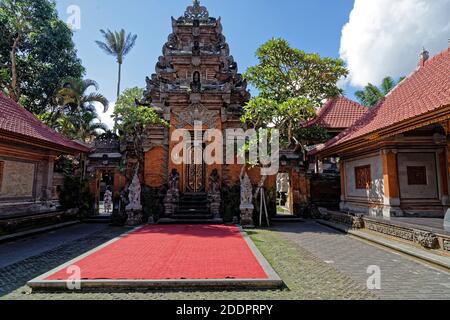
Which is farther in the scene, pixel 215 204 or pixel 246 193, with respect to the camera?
pixel 215 204

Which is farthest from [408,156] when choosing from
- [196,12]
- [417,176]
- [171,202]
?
[196,12]

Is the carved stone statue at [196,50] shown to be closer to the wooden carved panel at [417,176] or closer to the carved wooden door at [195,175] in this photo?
the carved wooden door at [195,175]

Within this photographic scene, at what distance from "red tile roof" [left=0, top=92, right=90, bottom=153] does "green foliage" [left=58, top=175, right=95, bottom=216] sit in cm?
203

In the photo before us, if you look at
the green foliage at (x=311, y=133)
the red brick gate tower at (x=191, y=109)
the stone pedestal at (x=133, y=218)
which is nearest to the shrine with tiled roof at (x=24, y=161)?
the stone pedestal at (x=133, y=218)

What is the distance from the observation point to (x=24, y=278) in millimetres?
5125

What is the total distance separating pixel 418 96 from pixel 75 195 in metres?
15.0

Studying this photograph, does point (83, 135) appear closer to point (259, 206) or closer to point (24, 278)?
point (259, 206)

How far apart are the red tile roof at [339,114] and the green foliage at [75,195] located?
13.8m

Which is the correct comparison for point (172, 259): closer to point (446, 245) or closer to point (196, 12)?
point (446, 245)

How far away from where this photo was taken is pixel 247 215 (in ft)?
38.6

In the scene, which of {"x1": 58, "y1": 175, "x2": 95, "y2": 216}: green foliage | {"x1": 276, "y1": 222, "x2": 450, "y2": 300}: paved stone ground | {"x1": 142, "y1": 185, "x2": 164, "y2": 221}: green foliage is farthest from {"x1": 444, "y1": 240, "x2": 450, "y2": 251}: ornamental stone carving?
{"x1": 58, "y1": 175, "x2": 95, "y2": 216}: green foliage

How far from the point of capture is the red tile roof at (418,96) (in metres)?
6.90

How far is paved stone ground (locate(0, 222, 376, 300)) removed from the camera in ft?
14.0

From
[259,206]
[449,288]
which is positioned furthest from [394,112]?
[259,206]
